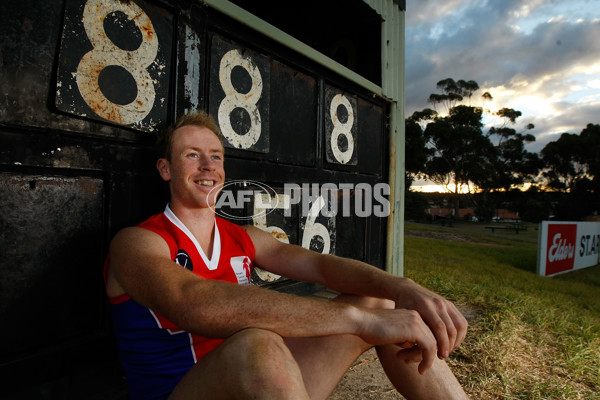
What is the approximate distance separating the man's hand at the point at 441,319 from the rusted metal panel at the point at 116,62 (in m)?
1.68

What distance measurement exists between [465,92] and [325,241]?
3263cm

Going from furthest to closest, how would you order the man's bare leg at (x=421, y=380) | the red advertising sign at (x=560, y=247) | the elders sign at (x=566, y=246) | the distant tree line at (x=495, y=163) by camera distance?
the distant tree line at (x=495, y=163) < the red advertising sign at (x=560, y=247) < the elders sign at (x=566, y=246) < the man's bare leg at (x=421, y=380)

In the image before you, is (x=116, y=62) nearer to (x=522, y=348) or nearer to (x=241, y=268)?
(x=241, y=268)

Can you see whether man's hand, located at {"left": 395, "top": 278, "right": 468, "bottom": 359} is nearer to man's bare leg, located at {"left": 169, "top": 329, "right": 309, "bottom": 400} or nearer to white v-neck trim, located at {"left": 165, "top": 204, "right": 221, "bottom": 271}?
man's bare leg, located at {"left": 169, "top": 329, "right": 309, "bottom": 400}

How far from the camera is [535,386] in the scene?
2359 mm

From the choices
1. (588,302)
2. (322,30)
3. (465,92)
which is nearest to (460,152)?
(465,92)

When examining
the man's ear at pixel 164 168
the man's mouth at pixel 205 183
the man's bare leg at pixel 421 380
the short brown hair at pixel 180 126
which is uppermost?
the short brown hair at pixel 180 126

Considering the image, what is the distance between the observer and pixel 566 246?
976cm

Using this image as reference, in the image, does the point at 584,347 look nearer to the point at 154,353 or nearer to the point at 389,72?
the point at 389,72

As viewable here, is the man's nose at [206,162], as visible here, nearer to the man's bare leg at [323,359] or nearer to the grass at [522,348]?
the man's bare leg at [323,359]

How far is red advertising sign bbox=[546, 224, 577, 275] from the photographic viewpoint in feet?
29.1

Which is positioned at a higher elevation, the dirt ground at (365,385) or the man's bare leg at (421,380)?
the man's bare leg at (421,380)

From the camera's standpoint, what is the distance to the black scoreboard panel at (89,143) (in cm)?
160

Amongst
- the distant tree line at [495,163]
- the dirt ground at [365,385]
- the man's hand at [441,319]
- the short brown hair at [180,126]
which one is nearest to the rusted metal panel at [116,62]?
the short brown hair at [180,126]
